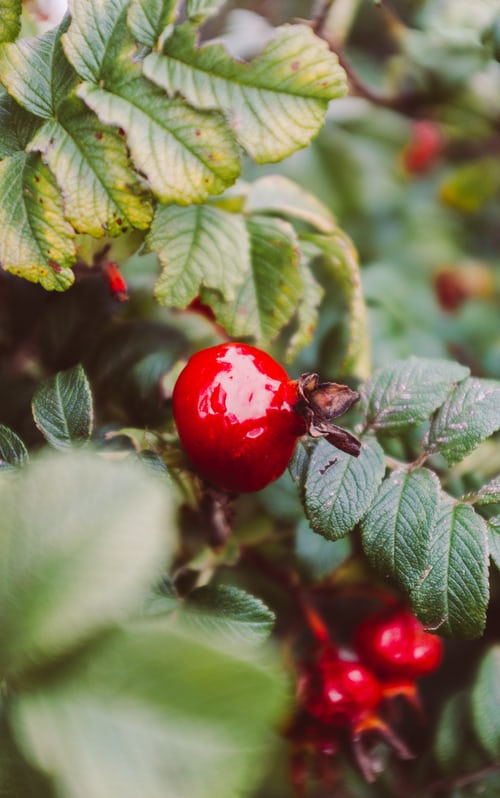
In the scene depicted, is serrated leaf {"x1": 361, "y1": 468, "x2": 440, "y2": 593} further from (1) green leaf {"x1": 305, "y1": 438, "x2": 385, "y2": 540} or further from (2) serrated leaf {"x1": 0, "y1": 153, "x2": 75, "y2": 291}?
(2) serrated leaf {"x1": 0, "y1": 153, "x2": 75, "y2": 291}

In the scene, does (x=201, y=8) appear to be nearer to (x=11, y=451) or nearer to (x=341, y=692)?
(x=11, y=451)

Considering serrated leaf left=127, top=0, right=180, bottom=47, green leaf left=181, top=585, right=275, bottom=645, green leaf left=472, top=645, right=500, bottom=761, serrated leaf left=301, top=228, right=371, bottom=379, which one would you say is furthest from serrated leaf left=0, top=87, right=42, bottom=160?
green leaf left=472, top=645, right=500, bottom=761

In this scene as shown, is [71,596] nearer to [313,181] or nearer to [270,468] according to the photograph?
[270,468]

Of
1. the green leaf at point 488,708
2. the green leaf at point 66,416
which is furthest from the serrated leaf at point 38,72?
the green leaf at point 488,708

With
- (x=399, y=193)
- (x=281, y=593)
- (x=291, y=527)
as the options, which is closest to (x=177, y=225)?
(x=291, y=527)

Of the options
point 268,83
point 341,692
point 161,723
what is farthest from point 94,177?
point 341,692

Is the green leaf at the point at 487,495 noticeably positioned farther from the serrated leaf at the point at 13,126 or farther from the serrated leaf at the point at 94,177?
the serrated leaf at the point at 13,126
